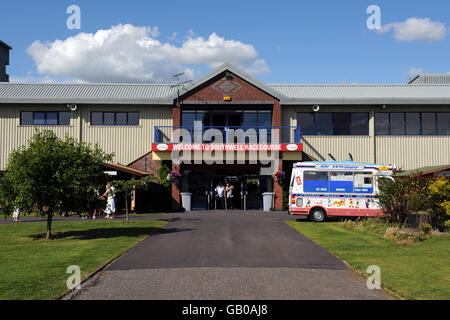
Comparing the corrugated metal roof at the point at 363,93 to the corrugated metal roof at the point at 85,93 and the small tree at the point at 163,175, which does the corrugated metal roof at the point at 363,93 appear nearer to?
the small tree at the point at 163,175

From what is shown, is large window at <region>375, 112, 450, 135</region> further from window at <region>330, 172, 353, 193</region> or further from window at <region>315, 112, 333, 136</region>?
window at <region>330, 172, 353, 193</region>

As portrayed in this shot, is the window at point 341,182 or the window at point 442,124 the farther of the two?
the window at point 442,124

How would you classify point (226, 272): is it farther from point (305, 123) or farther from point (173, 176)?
point (305, 123)

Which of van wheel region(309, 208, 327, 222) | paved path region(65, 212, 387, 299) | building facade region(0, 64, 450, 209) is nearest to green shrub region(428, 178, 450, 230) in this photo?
van wheel region(309, 208, 327, 222)

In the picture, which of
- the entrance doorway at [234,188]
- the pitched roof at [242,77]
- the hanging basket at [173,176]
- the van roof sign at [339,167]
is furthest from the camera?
the pitched roof at [242,77]

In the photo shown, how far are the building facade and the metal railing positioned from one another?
0.21ft

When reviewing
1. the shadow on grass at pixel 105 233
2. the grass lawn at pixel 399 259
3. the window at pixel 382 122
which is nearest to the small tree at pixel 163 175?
the shadow on grass at pixel 105 233

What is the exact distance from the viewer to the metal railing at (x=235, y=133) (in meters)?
27.5

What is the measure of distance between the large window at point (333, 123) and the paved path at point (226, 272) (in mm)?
15249

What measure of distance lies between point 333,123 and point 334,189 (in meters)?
9.92

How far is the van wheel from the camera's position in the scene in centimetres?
1969
